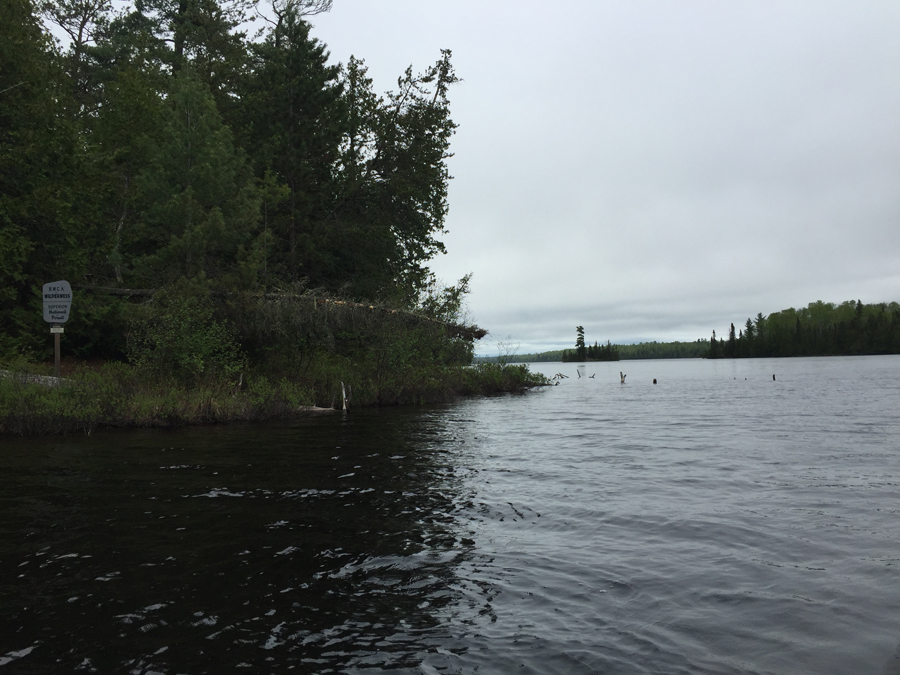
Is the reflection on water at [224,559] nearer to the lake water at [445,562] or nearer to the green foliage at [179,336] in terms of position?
the lake water at [445,562]

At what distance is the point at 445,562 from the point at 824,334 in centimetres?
17699

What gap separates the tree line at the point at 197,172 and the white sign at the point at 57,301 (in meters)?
2.27

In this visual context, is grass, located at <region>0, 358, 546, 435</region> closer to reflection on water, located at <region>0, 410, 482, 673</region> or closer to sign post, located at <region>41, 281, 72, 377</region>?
sign post, located at <region>41, 281, 72, 377</region>

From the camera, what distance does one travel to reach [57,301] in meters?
20.9

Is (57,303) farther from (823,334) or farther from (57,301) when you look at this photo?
(823,334)

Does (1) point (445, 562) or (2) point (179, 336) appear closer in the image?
(1) point (445, 562)

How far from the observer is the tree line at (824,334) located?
148250 mm

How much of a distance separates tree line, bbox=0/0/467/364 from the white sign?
2267 millimetres

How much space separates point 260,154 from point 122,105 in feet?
23.8

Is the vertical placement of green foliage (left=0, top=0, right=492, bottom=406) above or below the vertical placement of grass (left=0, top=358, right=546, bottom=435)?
above

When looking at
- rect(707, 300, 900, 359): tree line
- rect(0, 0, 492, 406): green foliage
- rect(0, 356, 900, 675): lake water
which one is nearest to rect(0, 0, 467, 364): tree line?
rect(0, 0, 492, 406): green foliage

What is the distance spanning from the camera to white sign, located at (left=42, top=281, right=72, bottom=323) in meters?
20.8

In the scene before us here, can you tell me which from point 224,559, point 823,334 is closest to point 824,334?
point 823,334

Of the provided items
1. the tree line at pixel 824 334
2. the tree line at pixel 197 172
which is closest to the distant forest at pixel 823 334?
the tree line at pixel 824 334
